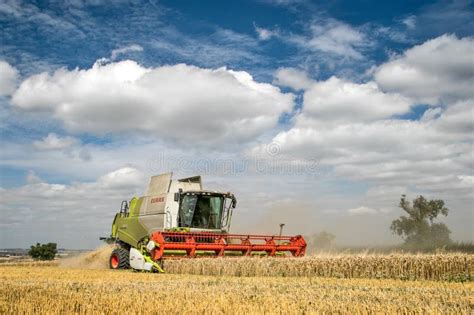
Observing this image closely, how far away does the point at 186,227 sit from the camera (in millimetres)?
17344

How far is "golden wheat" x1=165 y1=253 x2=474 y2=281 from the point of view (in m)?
11.2

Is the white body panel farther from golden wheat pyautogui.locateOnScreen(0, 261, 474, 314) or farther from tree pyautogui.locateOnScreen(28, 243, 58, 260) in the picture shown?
tree pyautogui.locateOnScreen(28, 243, 58, 260)

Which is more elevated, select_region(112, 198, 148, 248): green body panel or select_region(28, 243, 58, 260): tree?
select_region(112, 198, 148, 248): green body panel

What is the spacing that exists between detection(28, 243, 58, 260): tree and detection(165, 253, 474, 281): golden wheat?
34.0 metres

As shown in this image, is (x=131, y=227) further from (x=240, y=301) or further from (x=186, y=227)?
(x=240, y=301)

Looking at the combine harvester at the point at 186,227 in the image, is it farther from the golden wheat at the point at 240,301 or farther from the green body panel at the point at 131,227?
the golden wheat at the point at 240,301

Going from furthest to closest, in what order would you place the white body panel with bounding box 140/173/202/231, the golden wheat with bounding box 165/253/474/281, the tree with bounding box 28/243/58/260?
the tree with bounding box 28/243/58/260
the white body panel with bounding box 140/173/202/231
the golden wheat with bounding box 165/253/474/281

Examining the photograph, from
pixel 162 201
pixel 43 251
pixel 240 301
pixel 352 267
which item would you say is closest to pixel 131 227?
pixel 162 201

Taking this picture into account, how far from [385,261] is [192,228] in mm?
7869

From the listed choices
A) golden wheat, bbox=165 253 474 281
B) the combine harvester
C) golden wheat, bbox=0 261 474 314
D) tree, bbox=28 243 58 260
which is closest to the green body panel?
the combine harvester

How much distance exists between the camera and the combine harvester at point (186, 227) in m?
15.7

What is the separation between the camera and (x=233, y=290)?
8141 mm

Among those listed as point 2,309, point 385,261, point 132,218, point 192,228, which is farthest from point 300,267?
point 132,218

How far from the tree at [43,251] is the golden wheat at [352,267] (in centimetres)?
3400
